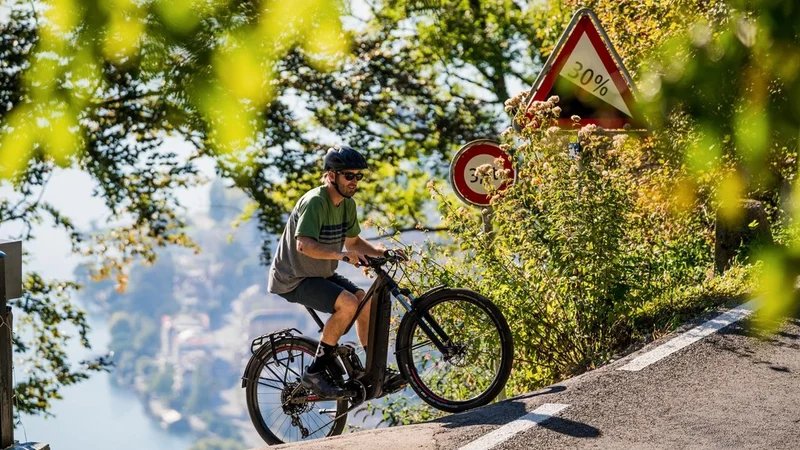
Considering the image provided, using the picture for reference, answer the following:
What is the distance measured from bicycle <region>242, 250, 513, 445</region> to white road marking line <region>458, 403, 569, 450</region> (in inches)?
15.6

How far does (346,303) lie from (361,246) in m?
0.31

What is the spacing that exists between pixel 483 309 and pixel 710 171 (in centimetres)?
430

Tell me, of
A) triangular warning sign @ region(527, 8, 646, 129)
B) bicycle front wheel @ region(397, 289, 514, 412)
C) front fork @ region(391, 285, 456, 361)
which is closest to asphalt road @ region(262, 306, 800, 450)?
bicycle front wheel @ region(397, 289, 514, 412)

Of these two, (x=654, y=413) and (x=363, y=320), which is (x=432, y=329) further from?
(x=654, y=413)

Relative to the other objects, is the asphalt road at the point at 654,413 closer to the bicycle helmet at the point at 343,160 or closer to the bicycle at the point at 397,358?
the bicycle at the point at 397,358

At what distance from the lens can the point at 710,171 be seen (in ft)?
4.53

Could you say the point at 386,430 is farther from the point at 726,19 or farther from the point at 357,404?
the point at 726,19

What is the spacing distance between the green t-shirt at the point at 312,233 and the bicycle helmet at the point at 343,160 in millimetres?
146

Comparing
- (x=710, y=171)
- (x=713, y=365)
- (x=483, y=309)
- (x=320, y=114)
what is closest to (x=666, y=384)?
(x=713, y=365)

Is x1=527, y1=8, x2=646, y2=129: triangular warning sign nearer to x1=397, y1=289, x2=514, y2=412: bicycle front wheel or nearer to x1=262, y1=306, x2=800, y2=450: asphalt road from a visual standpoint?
x1=262, y1=306, x2=800, y2=450: asphalt road

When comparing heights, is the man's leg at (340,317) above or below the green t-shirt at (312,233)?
below

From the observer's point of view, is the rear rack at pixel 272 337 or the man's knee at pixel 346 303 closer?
the man's knee at pixel 346 303

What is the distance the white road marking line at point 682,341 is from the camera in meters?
6.06

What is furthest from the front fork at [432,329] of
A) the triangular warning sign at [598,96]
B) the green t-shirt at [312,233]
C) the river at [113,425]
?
the river at [113,425]
